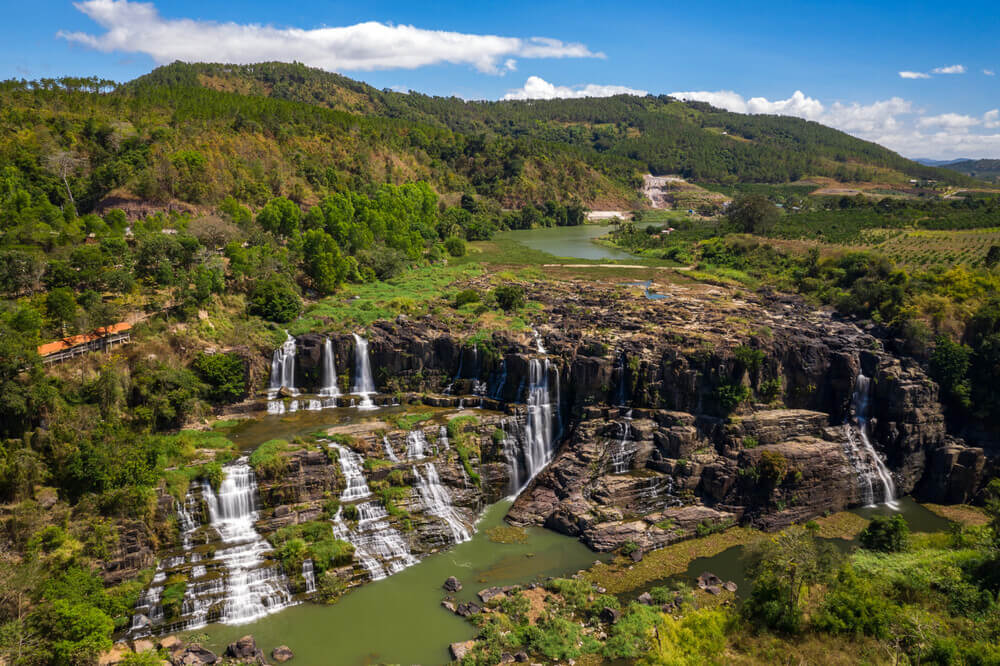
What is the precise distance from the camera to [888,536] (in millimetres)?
31188

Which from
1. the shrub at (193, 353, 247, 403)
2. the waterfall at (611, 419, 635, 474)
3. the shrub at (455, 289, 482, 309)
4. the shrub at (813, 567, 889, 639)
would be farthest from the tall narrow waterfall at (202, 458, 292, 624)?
the shrub at (455, 289, 482, 309)

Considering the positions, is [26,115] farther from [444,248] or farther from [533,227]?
[533,227]

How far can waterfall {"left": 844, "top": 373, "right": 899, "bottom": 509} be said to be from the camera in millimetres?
39125

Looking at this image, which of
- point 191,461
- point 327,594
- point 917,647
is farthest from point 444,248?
point 917,647

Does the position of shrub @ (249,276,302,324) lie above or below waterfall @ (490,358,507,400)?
above

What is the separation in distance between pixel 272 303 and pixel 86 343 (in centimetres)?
1458

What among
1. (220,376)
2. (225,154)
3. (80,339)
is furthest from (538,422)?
(225,154)

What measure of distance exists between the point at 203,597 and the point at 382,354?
21.8 m

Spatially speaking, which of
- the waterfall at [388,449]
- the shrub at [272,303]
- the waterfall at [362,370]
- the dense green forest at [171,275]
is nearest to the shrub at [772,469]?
the dense green forest at [171,275]

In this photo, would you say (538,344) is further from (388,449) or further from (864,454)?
(864,454)

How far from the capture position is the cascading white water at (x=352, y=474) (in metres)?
33.3

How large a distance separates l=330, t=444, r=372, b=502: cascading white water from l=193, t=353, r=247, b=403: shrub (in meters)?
10.8

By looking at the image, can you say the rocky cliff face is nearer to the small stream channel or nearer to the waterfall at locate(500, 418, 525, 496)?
the waterfall at locate(500, 418, 525, 496)

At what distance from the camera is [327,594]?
92.5 ft
